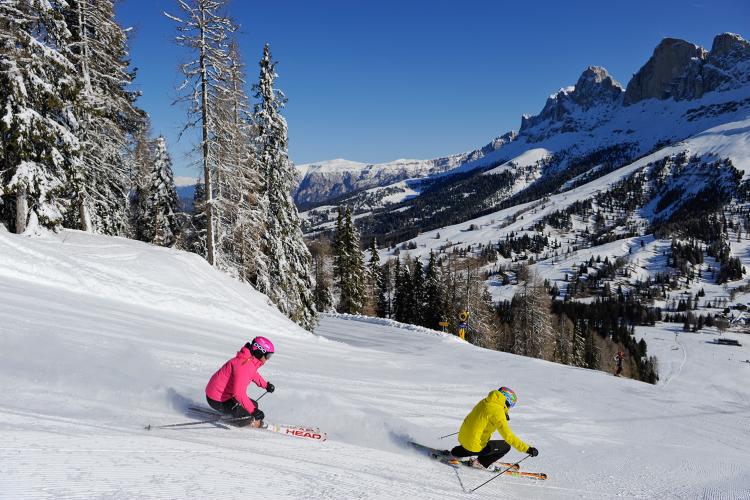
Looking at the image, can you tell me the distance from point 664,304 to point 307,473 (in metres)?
235

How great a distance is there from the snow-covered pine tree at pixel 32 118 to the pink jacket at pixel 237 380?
1278 centimetres

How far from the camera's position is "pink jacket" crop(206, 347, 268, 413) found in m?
7.40

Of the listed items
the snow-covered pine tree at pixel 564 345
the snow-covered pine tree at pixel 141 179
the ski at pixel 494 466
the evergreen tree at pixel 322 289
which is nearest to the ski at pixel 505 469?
the ski at pixel 494 466

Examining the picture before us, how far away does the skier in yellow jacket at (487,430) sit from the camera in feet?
25.4

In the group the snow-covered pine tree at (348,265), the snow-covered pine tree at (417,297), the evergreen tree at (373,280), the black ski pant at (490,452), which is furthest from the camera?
the evergreen tree at (373,280)

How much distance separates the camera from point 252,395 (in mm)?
9555

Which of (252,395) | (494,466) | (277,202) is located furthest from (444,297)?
(494,466)

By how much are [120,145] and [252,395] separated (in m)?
17.7

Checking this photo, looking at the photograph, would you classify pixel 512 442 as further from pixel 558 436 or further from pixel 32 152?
pixel 32 152

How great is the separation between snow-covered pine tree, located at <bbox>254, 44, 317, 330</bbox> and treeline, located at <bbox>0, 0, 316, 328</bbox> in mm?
67

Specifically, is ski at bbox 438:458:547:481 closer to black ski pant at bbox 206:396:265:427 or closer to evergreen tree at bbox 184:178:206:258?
black ski pant at bbox 206:396:265:427

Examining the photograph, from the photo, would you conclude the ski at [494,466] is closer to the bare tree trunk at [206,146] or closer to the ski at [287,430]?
the ski at [287,430]

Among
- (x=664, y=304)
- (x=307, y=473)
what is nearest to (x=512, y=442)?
(x=307, y=473)

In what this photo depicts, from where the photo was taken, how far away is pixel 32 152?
15.4 meters
